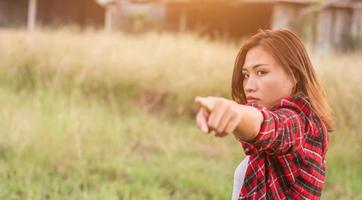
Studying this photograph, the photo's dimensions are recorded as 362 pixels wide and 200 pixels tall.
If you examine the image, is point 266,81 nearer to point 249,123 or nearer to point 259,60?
point 259,60

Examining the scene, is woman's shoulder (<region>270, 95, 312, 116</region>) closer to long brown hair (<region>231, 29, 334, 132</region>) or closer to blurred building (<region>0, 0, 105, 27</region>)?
long brown hair (<region>231, 29, 334, 132</region>)

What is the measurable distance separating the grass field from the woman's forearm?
2422mm

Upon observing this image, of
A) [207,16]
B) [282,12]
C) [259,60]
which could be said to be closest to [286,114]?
[259,60]

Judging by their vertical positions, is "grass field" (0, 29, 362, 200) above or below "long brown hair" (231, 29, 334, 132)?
below

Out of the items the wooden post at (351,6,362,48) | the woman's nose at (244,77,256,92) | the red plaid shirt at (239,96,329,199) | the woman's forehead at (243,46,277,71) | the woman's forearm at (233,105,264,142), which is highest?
the wooden post at (351,6,362,48)

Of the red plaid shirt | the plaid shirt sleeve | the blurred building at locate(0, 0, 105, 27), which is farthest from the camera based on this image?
the blurred building at locate(0, 0, 105, 27)

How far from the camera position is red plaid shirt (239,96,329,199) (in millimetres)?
1479

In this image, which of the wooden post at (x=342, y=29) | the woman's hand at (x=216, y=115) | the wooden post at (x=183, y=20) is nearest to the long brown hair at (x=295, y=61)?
the woman's hand at (x=216, y=115)

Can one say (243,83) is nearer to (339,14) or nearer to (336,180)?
(336,180)

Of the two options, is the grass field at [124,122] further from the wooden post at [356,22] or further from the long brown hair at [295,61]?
the wooden post at [356,22]

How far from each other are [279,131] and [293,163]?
0.18 metres

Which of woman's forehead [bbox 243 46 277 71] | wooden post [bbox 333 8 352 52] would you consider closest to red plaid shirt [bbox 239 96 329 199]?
woman's forehead [bbox 243 46 277 71]

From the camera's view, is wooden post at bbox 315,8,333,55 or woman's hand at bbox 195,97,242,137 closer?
woman's hand at bbox 195,97,242,137

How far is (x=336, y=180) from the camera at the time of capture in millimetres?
4551
